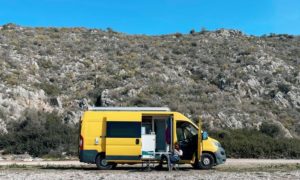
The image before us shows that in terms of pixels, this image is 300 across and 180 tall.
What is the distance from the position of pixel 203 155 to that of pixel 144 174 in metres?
3.56

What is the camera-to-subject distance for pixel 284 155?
2900cm

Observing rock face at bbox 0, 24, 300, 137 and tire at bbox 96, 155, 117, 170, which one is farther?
rock face at bbox 0, 24, 300, 137

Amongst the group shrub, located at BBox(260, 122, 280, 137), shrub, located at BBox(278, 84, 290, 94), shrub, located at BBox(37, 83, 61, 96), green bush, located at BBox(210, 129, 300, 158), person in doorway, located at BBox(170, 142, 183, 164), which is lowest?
person in doorway, located at BBox(170, 142, 183, 164)

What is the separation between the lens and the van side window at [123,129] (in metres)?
20.1

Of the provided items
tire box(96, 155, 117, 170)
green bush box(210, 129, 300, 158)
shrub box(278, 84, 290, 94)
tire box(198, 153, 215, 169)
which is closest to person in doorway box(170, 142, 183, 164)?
tire box(198, 153, 215, 169)

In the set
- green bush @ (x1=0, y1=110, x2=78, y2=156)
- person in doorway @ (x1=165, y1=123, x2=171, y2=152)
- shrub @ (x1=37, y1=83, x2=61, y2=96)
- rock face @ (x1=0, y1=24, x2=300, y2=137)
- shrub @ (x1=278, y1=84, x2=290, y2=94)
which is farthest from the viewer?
shrub @ (x1=278, y1=84, x2=290, y2=94)

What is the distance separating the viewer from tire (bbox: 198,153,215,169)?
66.4 feet

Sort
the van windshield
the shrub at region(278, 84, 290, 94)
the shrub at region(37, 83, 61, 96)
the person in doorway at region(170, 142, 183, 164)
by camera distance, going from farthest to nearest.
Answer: the shrub at region(278, 84, 290, 94) → the shrub at region(37, 83, 61, 96) → the van windshield → the person in doorway at region(170, 142, 183, 164)

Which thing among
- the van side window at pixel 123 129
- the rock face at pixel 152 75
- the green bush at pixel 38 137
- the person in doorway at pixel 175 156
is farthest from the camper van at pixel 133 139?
the rock face at pixel 152 75

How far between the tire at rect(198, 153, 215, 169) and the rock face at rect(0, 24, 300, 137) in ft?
53.0

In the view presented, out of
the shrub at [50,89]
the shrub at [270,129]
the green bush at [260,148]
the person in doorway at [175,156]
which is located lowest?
the person in doorway at [175,156]

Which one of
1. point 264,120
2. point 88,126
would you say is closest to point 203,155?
point 88,126

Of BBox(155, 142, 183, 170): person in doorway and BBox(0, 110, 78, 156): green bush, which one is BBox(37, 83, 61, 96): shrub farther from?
BBox(155, 142, 183, 170): person in doorway

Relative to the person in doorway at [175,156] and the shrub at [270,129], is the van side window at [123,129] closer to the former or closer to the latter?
the person in doorway at [175,156]
